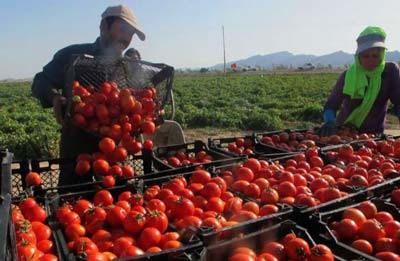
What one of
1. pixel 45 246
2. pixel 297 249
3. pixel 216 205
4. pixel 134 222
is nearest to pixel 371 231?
pixel 297 249

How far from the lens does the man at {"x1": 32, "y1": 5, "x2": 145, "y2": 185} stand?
12.1ft

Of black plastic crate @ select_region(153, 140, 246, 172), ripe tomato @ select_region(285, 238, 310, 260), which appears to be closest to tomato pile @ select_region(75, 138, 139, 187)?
black plastic crate @ select_region(153, 140, 246, 172)

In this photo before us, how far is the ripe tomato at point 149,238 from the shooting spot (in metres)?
2.14

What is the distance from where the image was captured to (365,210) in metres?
2.43

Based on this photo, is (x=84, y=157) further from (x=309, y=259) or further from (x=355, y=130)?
(x=355, y=130)

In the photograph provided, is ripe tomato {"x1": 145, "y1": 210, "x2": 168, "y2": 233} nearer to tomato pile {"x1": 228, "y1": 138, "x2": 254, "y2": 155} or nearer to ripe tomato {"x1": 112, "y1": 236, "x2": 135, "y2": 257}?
ripe tomato {"x1": 112, "y1": 236, "x2": 135, "y2": 257}

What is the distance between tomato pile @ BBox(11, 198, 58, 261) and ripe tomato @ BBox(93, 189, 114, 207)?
1.13 feet

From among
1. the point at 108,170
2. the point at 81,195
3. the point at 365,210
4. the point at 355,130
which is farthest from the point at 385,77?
the point at 81,195

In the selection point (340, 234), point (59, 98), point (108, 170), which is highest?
point (59, 98)

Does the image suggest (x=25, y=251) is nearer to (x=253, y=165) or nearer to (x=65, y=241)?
(x=65, y=241)

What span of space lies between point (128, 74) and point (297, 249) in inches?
105

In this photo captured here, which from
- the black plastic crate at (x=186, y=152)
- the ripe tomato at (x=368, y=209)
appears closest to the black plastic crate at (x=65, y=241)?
the black plastic crate at (x=186, y=152)

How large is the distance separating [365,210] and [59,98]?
2.48 metres

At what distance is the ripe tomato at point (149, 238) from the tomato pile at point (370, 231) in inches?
38.1
